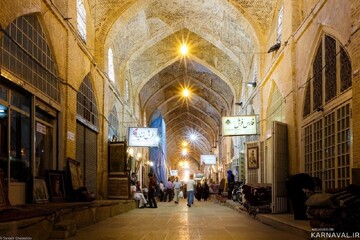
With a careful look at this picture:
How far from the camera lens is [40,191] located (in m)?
9.65

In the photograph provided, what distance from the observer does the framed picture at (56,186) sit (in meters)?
10.2

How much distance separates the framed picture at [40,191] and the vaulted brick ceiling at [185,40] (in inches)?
272

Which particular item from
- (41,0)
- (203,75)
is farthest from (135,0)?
(203,75)

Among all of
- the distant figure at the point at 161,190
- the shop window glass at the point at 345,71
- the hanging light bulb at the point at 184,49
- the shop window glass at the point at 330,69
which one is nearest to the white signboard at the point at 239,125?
the hanging light bulb at the point at 184,49

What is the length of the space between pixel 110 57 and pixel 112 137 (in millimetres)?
2959

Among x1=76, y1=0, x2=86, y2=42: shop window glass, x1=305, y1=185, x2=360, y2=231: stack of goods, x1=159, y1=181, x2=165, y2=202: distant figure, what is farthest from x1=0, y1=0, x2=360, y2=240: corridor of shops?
x1=159, y1=181, x2=165, y2=202: distant figure

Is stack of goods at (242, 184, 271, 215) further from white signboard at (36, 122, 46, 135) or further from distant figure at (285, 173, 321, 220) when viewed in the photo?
white signboard at (36, 122, 46, 135)

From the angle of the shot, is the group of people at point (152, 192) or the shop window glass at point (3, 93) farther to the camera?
the group of people at point (152, 192)

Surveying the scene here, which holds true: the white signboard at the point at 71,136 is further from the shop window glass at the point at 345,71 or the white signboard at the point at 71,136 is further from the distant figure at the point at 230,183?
the distant figure at the point at 230,183

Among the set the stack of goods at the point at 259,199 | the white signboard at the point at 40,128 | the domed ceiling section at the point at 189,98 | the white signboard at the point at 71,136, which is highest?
the domed ceiling section at the point at 189,98

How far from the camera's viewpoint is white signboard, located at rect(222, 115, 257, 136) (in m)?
17.0

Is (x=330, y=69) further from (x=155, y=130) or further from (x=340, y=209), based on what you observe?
(x=155, y=130)

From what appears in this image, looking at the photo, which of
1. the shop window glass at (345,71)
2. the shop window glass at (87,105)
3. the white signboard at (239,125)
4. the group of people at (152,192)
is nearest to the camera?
the shop window glass at (345,71)

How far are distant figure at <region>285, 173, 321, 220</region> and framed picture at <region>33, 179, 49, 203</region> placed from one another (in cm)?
471
